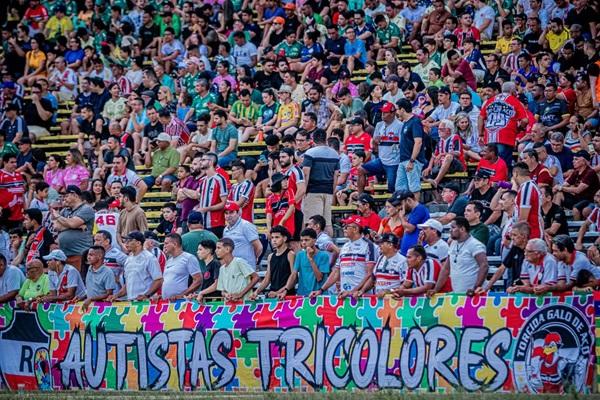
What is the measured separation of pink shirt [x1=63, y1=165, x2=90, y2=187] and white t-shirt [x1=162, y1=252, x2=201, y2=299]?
7.03 m

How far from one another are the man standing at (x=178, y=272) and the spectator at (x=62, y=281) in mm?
1571

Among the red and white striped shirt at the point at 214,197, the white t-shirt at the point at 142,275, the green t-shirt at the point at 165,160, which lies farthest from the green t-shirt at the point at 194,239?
the green t-shirt at the point at 165,160

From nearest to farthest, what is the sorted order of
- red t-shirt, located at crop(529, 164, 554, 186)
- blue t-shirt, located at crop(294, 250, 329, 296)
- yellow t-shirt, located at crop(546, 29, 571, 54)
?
blue t-shirt, located at crop(294, 250, 329, 296), red t-shirt, located at crop(529, 164, 554, 186), yellow t-shirt, located at crop(546, 29, 571, 54)

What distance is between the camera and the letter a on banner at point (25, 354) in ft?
52.8

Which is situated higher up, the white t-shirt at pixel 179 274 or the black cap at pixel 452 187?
the black cap at pixel 452 187

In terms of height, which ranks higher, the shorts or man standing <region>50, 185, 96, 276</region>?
the shorts

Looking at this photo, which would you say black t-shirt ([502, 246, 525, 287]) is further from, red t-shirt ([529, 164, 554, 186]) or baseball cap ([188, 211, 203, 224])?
baseball cap ([188, 211, 203, 224])

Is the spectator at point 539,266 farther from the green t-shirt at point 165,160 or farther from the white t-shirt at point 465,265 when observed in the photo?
the green t-shirt at point 165,160

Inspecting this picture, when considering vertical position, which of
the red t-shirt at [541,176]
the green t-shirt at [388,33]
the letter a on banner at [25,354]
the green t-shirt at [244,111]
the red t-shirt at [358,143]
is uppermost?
the green t-shirt at [388,33]

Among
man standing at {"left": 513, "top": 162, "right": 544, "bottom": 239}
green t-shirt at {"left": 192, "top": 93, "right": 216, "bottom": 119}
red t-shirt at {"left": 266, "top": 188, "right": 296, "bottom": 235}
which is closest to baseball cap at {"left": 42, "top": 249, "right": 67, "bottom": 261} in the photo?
red t-shirt at {"left": 266, "top": 188, "right": 296, "bottom": 235}

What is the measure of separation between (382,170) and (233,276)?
15.6ft

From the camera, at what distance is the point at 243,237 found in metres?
17.5

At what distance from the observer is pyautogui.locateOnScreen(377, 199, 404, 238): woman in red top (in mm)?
16391

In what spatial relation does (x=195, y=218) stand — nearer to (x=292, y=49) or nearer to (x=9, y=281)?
(x=9, y=281)
